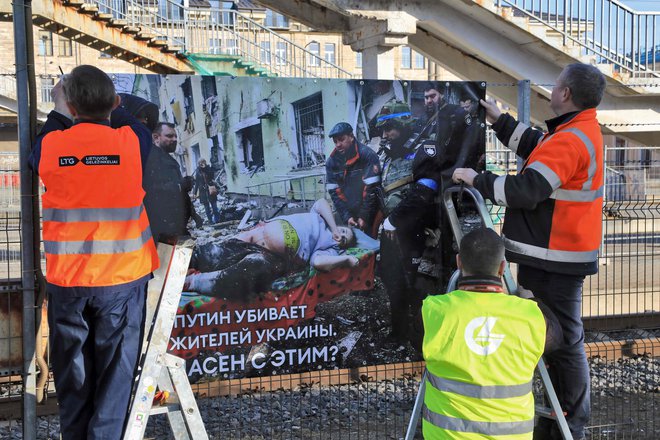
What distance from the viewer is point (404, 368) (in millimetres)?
6156

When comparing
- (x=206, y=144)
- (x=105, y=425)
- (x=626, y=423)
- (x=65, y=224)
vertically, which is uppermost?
(x=206, y=144)

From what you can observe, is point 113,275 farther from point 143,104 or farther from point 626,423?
point 626,423

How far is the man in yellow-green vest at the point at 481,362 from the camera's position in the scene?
10.3ft

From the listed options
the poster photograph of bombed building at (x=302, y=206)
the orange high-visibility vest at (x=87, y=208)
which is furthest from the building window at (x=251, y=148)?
the orange high-visibility vest at (x=87, y=208)

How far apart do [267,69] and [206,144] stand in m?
17.6

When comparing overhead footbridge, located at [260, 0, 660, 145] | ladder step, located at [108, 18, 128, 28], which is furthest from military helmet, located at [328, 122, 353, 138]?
ladder step, located at [108, 18, 128, 28]

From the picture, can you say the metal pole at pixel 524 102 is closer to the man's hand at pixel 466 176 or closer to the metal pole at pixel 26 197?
the man's hand at pixel 466 176

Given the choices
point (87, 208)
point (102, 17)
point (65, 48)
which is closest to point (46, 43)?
point (65, 48)

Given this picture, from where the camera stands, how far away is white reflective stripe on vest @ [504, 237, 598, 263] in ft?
14.7

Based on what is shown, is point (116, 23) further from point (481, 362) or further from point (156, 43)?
point (481, 362)

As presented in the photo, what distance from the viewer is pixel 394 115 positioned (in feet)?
17.1

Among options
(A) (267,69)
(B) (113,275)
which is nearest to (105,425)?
(B) (113,275)

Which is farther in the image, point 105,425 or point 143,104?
point 143,104

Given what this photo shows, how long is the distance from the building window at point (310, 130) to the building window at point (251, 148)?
0.28 m
